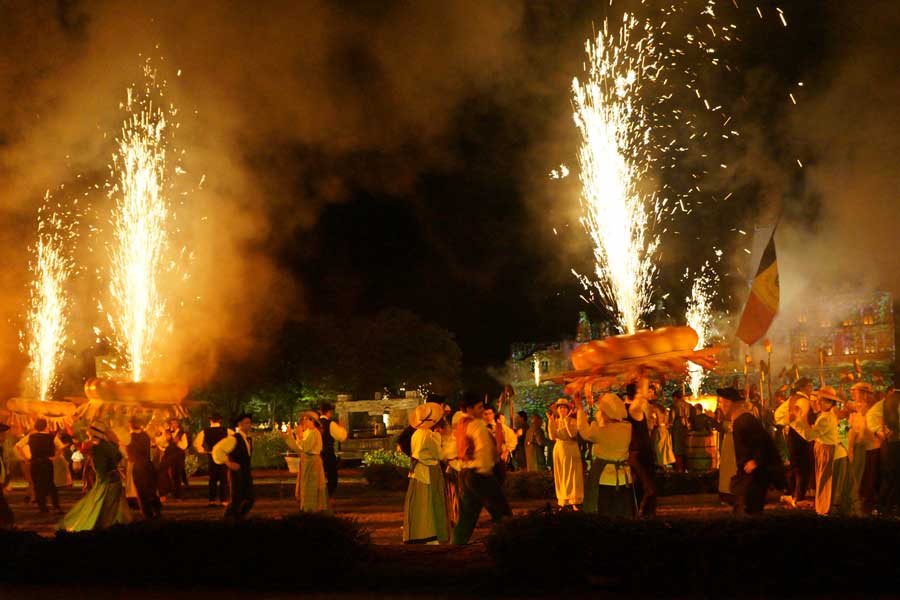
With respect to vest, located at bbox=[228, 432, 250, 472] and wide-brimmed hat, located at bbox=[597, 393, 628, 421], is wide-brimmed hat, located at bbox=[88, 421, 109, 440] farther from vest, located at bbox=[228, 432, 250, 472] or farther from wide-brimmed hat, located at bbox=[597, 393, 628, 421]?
wide-brimmed hat, located at bbox=[597, 393, 628, 421]

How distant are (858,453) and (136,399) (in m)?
11.3

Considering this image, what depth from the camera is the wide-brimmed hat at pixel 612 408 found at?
9448mm

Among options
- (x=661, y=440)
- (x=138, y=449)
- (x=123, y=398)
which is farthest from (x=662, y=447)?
(x=123, y=398)

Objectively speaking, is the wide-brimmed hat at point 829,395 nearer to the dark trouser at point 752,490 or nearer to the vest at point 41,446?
the dark trouser at point 752,490

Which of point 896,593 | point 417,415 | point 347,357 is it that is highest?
point 347,357

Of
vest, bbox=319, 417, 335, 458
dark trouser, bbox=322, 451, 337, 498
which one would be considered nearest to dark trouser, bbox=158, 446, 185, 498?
dark trouser, bbox=322, 451, 337, 498

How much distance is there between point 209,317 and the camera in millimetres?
38094

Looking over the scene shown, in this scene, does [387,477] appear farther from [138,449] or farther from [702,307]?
[702,307]

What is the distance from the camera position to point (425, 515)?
10531mm

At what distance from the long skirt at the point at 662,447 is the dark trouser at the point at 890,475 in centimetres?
497

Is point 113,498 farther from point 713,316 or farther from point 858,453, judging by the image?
point 713,316

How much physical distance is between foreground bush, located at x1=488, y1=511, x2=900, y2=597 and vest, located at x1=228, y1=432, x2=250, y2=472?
201 inches

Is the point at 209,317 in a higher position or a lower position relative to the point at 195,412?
higher

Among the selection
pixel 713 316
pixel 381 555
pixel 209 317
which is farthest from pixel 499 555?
pixel 713 316
